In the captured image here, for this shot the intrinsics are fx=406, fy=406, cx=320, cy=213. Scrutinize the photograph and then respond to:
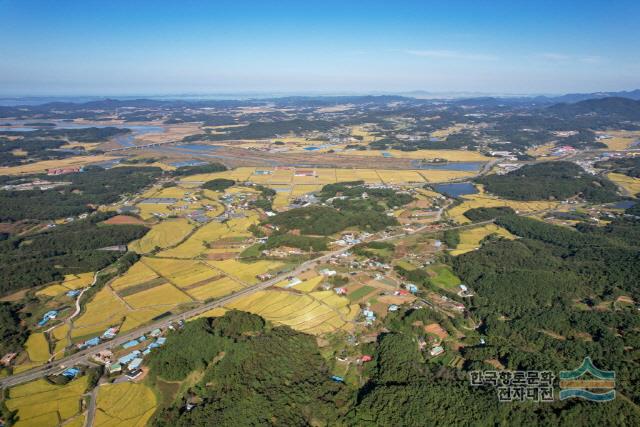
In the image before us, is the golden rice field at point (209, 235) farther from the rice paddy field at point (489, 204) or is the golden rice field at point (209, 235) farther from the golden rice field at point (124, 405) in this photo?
the rice paddy field at point (489, 204)

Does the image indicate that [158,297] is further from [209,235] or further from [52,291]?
[209,235]

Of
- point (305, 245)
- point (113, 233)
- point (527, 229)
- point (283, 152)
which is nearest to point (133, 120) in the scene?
point (283, 152)

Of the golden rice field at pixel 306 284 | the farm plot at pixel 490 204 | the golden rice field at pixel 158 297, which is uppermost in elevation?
the farm plot at pixel 490 204

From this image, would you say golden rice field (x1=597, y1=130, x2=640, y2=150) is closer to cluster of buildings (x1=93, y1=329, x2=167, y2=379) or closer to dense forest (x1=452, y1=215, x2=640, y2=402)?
dense forest (x1=452, y1=215, x2=640, y2=402)

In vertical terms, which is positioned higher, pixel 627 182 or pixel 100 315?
pixel 627 182

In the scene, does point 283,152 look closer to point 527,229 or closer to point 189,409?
point 527,229

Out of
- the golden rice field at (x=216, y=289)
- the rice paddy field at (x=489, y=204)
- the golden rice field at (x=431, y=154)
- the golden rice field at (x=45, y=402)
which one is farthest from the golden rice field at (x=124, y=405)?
Answer: the golden rice field at (x=431, y=154)

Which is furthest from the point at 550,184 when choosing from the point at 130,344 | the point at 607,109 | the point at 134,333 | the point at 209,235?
the point at 607,109
